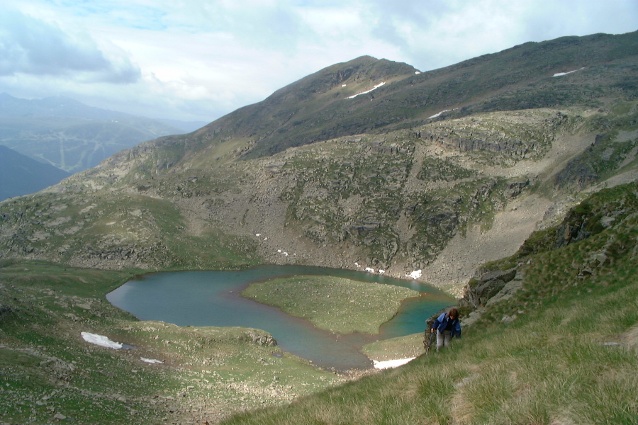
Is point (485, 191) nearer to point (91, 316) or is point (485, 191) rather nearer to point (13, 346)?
point (91, 316)

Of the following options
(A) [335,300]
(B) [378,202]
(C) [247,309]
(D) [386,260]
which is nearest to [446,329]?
(A) [335,300]

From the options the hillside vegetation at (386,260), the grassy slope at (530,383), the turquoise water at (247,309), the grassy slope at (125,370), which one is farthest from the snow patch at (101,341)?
the grassy slope at (530,383)

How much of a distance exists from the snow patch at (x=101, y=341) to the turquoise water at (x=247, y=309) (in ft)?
80.7

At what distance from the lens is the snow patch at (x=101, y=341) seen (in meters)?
41.9

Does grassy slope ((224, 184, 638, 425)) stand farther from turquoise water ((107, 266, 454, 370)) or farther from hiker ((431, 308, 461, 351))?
turquoise water ((107, 266, 454, 370))

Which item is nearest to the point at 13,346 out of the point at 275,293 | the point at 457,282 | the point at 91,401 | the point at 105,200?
the point at 91,401

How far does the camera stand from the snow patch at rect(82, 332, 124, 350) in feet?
137

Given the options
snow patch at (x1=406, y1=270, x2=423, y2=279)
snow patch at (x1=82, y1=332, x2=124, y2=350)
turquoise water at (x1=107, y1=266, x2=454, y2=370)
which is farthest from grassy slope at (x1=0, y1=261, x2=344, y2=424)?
snow patch at (x1=406, y1=270, x2=423, y2=279)

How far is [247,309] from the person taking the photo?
84438 millimetres

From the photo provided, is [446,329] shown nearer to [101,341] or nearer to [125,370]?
[125,370]

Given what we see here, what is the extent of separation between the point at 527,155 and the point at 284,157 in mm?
91081

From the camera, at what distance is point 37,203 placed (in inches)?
5418

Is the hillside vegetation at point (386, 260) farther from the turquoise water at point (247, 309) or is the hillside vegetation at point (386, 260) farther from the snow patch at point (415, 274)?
the turquoise water at point (247, 309)

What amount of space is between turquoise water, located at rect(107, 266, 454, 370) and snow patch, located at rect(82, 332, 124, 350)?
24600 mm
